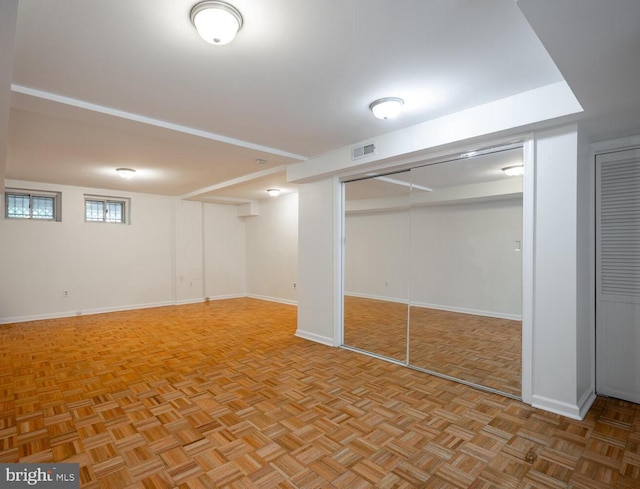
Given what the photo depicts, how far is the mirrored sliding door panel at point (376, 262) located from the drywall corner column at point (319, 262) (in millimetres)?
176

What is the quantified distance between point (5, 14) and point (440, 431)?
10.4 feet

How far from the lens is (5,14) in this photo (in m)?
1.31

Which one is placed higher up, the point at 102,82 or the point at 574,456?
the point at 102,82

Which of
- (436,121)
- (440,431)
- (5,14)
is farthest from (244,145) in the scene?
(440,431)

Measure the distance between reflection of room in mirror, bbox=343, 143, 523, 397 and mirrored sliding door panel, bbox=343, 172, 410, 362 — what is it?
1cm

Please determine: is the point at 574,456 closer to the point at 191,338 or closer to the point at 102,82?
the point at 102,82

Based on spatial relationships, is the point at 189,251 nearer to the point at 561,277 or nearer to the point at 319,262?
the point at 319,262

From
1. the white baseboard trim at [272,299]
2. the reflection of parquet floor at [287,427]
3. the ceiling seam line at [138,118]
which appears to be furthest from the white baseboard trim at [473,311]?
the white baseboard trim at [272,299]

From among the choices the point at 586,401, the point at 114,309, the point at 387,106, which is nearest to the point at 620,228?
the point at 586,401

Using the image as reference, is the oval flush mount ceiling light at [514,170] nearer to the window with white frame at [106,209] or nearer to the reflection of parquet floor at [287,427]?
the reflection of parquet floor at [287,427]

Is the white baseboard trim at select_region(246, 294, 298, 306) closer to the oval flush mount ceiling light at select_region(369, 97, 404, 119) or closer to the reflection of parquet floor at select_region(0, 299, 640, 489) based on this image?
the reflection of parquet floor at select_region(0, 299, 640, 489)

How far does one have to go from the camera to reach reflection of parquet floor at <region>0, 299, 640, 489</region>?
188 cm

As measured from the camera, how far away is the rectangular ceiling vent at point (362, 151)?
3.63 m

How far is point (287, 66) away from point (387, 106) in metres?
0.88
